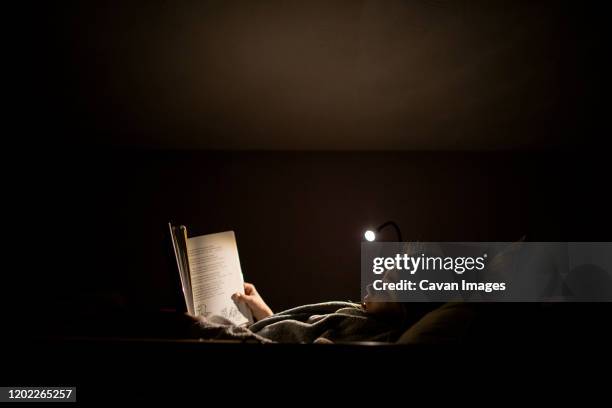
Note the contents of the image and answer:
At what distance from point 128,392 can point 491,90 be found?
163 centimetres

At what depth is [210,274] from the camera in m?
1.54

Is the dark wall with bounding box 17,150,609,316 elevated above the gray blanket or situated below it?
above

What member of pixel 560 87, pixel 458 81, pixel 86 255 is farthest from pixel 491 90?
pixel 86 255

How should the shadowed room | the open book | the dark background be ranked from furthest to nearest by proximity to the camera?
the dark background
the open book
the shadowed room

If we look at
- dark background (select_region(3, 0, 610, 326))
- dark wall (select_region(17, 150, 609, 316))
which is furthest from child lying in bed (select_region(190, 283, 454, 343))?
dark wall (select_region(17, 150, 609, 316))

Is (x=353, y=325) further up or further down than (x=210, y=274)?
further down

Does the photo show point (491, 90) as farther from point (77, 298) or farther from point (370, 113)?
point (77, 298)

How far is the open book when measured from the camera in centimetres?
142

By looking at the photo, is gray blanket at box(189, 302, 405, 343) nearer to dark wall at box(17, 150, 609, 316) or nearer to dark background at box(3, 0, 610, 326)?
dark background at box(3, 0, 610, 326)

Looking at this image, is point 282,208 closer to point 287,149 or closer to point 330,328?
point 287,149

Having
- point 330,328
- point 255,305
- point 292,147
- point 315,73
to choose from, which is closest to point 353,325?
point 330,328

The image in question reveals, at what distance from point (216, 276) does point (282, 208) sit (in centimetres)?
71

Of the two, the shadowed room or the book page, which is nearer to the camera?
the shadowed room

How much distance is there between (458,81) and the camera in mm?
1676
